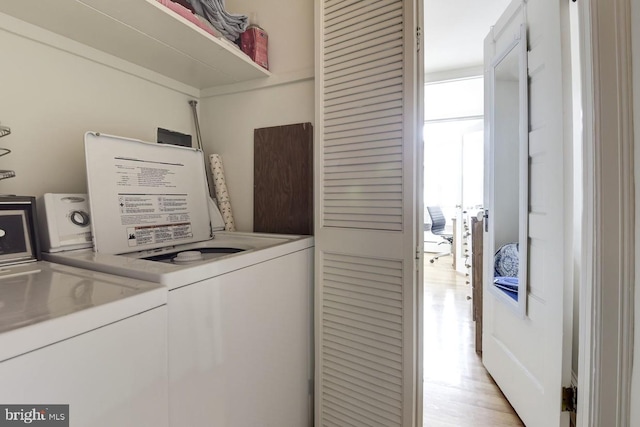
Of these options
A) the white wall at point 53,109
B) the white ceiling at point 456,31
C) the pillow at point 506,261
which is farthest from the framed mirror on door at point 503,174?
the white wall at point 53,109

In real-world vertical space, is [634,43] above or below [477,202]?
above

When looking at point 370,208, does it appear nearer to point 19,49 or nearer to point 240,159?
point 240,159

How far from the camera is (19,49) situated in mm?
1090

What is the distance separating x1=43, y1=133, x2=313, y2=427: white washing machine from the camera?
2.57 ft

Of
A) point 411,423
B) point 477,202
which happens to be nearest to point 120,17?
point 411,423

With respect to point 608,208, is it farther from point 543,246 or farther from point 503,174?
point 503,174

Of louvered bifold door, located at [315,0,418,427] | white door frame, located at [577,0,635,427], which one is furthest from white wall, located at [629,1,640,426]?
louvered bifold door, located at [315,0,418,427]

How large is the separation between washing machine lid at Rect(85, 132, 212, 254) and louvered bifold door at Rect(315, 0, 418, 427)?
651 millimetres

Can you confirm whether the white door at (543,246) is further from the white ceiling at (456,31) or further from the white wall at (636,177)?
the white ceiling at (456,31)

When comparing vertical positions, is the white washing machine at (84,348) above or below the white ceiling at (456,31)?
below

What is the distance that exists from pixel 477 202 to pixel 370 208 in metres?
4.29

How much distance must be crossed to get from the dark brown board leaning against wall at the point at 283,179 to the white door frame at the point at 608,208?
111 centimetres

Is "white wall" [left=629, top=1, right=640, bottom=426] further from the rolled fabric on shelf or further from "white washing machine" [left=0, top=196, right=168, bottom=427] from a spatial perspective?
the rolled fabric on shelf

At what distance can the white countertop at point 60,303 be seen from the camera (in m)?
0.47
